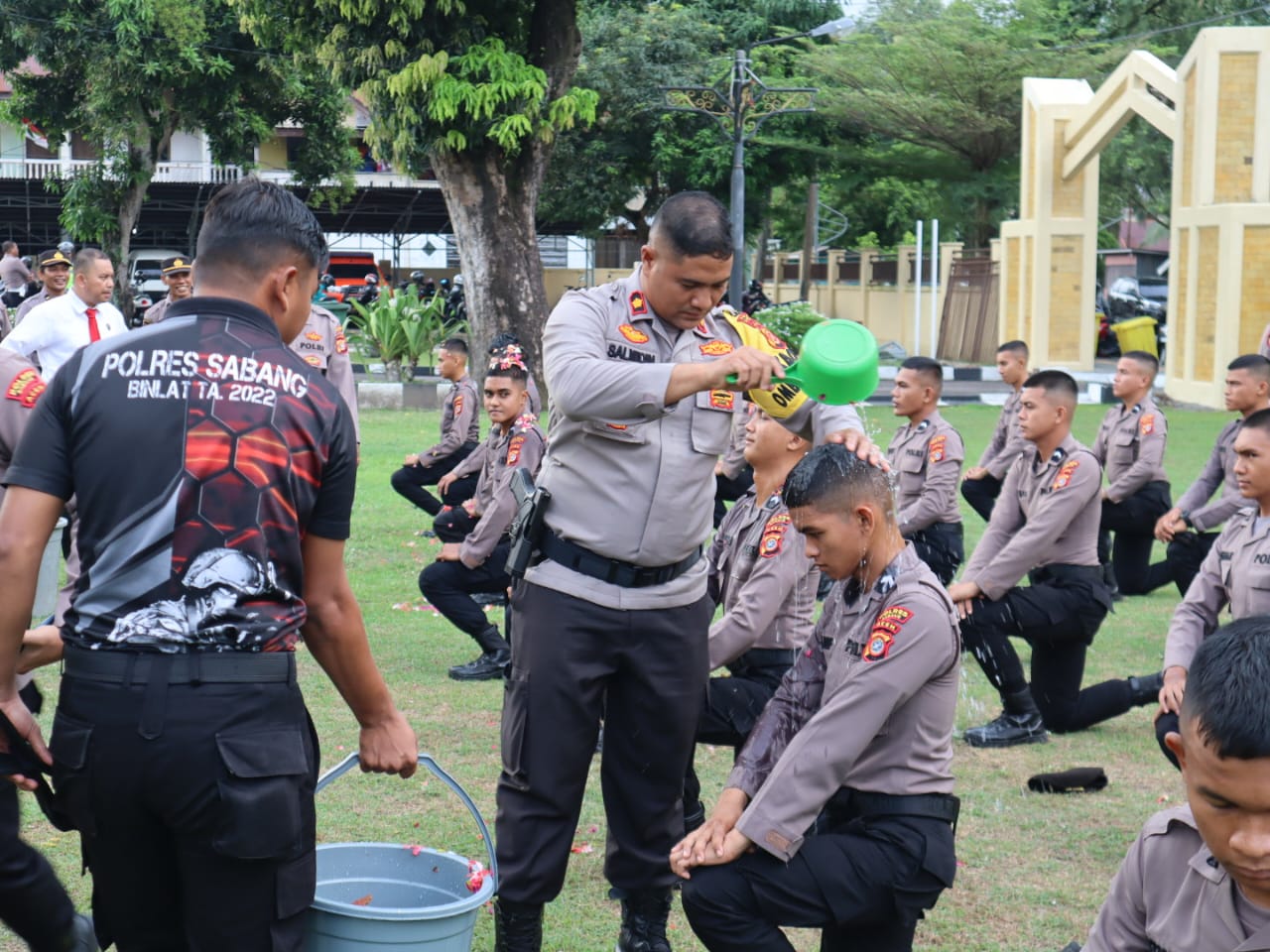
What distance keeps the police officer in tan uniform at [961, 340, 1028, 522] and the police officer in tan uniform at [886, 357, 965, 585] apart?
1.88 metres

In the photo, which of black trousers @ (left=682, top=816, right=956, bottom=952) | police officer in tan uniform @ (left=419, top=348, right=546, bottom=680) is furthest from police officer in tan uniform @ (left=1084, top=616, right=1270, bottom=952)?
police officer in tan uniform @ (left=419, top=348, right=546, bottom=680)

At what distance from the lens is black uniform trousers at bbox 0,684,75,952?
11.8 feet

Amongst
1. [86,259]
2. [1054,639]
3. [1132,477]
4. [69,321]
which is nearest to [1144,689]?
[1054,639]

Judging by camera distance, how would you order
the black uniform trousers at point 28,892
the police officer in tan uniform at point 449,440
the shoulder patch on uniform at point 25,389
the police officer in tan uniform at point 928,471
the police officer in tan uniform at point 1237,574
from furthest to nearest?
the police officer in tan uniform at point 449,440
the police officer in tan uniform at point 928,471
the police officer in tan uniform at point 1237,574
the shoulder patch on uniform at point 25,389
the black uniform trousers at point 28,892

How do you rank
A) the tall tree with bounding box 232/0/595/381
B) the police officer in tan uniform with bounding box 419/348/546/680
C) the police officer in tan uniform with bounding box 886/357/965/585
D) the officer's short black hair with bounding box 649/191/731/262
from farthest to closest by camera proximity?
the tall tree with bounding box 232/0/595/381, the police officer in tan uniform with bounding box 886/357/965/585, the police officer in tan uniform with bounding box 419/348/546/680, the officer's short black hair with bounding box 649/191/731/262

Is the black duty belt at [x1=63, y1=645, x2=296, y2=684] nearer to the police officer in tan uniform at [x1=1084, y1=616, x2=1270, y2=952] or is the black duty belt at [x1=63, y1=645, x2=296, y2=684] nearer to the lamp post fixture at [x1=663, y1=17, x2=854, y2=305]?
the police officer in tan uniform at [x1=1084, y1=616, x2=1270, y2=952]

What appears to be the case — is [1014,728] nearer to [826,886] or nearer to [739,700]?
[739,700]

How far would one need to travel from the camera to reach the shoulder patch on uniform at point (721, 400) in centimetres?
414

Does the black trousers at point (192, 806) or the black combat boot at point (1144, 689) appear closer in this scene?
the black trousers at point (192, 806)

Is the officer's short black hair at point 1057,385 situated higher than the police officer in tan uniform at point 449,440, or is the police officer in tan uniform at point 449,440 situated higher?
the officer's short black hair at point 1057,385

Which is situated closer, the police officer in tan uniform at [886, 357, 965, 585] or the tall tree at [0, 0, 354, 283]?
the police officer in tan uniform at [886, 357, 965, 585]

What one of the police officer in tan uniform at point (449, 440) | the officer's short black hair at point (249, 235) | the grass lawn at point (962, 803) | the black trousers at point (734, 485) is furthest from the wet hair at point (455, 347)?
the officer's short black hair at point (249, 235)

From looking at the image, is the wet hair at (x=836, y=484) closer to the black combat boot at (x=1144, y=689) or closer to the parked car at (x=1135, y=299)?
the black combat boot at (x=1144, y=689)

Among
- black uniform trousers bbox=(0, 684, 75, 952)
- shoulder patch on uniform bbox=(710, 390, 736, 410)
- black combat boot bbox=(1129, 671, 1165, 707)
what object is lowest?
black combat boot bbox=(1129, 671, 1165, 707)
